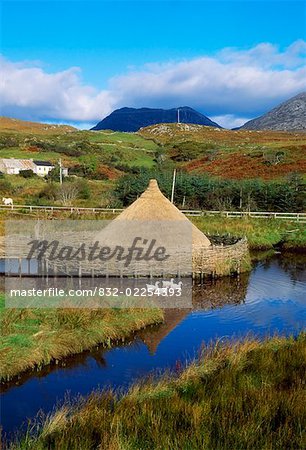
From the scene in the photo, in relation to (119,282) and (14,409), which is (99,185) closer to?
(119,282)

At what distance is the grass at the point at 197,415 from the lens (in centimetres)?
670

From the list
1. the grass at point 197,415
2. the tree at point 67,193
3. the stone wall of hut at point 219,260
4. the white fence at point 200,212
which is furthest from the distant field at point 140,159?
the grass at point 197,415

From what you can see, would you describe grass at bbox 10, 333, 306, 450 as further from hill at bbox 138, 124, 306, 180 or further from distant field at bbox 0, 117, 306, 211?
hill at bbox 138, 124, 306, 180

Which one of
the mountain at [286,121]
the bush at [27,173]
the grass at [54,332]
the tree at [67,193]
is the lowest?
the grass at [54,332]

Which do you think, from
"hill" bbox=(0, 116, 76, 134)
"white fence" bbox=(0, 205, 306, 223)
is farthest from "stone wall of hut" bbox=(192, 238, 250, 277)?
"hill" bbox=(0, 116, 76, 134)

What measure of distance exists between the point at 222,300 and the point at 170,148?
80918 millimetres

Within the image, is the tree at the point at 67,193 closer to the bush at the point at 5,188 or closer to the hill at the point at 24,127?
the bush at the point at 5,188

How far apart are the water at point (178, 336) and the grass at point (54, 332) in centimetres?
29

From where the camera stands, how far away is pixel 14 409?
33.7 ft

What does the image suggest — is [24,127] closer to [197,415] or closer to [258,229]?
[258,229]

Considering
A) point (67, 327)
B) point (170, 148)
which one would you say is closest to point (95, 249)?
point (67, 327)

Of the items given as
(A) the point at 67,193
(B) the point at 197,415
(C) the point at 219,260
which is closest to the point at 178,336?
(B) the point at 197,415

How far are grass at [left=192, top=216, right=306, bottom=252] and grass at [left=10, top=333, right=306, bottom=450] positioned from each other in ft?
75.6

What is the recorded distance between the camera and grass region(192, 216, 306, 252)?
33031mm
